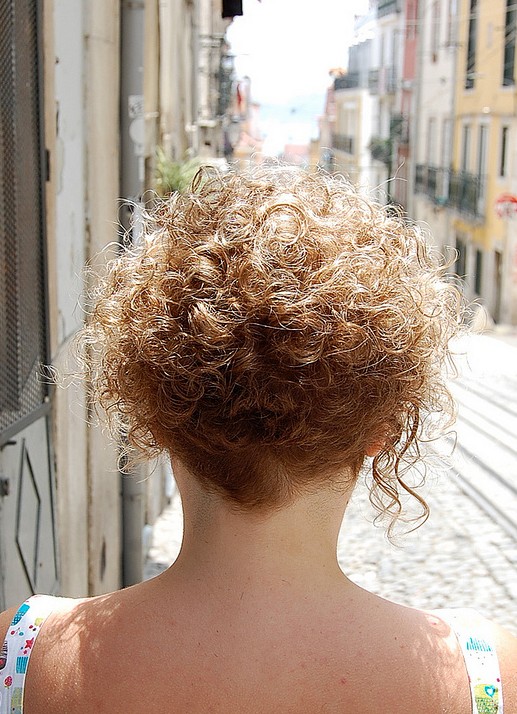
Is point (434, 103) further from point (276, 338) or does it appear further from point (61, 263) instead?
point (276, 338)

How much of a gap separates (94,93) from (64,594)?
208 centimetres

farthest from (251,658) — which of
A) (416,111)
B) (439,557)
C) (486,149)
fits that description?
(416,111)

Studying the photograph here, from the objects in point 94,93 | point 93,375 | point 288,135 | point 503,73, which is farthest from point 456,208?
point 93,375

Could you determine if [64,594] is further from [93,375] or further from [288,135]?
[288,135]

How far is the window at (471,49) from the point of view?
26688 mm

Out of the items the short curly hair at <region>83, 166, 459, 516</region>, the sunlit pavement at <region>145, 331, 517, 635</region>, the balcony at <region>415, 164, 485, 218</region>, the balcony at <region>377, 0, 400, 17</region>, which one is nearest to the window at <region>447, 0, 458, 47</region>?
the balcony at <region>415, 164, 485, 218</region>

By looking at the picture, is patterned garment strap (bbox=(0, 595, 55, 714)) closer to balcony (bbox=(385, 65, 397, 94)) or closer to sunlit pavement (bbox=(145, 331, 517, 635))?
sunlit pavement (bbox=(145, 331, 517, 635))

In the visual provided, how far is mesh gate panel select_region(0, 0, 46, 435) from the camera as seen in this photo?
2.89 meters

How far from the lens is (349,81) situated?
144 feet

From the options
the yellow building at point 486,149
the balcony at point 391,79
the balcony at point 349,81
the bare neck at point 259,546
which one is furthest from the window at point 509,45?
the bare neck at point 259,546

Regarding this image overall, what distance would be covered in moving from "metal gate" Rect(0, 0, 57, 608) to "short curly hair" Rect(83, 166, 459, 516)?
1676mm

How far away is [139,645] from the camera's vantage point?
3.93 ft

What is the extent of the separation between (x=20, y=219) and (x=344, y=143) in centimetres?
4141

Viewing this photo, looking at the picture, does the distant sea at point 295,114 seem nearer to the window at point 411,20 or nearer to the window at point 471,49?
the window at point 411,20
